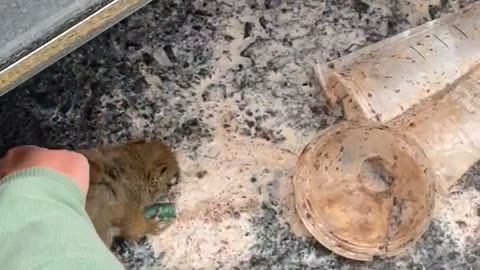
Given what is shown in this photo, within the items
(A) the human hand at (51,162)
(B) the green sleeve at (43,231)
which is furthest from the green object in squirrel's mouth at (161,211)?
(B) the green sleeve at (43,231)

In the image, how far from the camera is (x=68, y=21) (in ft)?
3.42

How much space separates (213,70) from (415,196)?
1.13 feet

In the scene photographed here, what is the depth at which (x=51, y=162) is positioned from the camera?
1.25m

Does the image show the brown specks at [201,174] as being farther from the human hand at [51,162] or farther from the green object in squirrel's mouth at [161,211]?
the human hand at [51,162]

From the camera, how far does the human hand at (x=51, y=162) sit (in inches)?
48.4

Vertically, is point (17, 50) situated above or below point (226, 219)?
above

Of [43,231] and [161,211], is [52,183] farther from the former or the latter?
[161,211]

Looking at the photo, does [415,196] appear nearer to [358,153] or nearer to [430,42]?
[358,153]

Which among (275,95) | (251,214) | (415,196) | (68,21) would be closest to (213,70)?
(275,95)

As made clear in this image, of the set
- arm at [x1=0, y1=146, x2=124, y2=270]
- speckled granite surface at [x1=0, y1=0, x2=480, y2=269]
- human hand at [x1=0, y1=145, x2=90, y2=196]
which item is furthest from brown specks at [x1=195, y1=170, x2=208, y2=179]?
arm at [x1=0, y1=146, x2=124, y2=270]

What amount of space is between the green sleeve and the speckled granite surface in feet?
1.14

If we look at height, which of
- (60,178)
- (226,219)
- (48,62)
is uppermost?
(48,62)

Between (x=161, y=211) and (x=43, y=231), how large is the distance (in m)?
0.41

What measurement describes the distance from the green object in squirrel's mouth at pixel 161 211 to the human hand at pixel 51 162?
16cm
